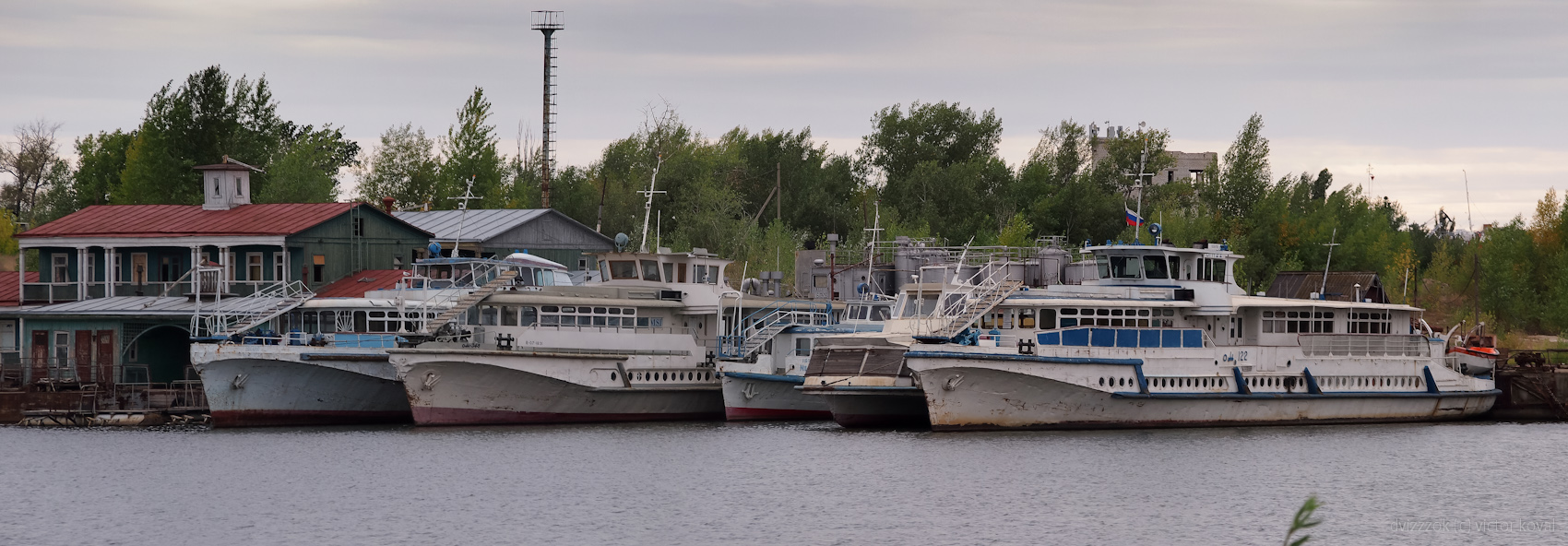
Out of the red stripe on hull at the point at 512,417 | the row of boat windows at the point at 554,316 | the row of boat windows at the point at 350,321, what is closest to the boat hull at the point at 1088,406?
the red stripe on hull at the point at 512,417

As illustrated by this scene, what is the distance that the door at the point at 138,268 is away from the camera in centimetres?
5909

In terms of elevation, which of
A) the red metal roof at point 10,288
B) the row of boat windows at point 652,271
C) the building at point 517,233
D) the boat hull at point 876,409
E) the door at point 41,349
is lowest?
the boat hull at point 876,409

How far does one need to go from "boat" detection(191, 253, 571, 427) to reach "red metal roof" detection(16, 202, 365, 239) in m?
5.69

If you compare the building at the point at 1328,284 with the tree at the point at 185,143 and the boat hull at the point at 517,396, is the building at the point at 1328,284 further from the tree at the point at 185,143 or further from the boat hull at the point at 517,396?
the tree at the point at 185,143

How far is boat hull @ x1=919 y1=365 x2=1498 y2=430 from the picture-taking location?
43969mm

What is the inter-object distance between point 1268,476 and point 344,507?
19529 millimetres

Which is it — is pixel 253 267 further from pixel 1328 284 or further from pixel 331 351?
pixel 1328 284

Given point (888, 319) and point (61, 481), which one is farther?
point (888, 319)

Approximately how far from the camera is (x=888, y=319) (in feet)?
169

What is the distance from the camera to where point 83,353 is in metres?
56.4

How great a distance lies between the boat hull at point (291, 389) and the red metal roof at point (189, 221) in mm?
8803

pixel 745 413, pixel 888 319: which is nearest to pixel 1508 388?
pixel 888 319

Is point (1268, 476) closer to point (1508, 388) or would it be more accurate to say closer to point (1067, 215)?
point (1508, 388)

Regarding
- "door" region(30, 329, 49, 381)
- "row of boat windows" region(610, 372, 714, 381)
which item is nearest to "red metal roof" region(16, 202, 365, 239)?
"door" region(30, 329, 49, 381)
